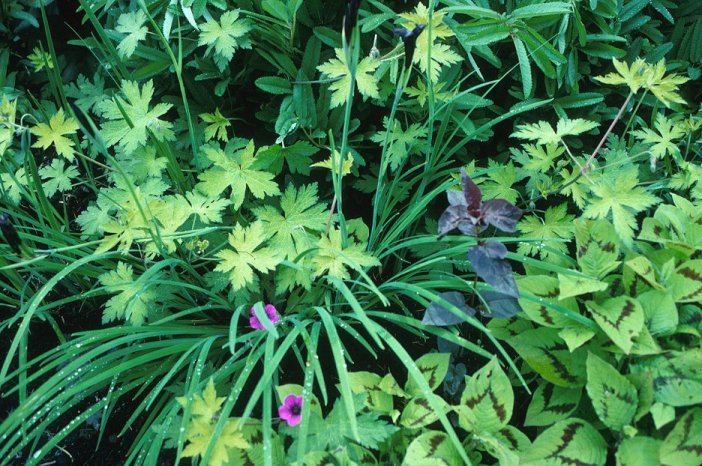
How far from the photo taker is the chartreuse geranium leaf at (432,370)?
129cm

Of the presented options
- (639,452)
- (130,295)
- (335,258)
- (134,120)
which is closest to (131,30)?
(134,120)

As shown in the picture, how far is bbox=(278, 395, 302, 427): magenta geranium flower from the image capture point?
121 centimetres

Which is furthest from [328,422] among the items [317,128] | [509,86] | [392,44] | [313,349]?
[509,86]

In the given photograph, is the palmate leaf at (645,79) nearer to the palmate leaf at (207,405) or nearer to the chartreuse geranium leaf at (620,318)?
the chartreuse geranium leaf at (620,318)

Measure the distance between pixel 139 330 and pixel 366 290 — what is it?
1.93ft

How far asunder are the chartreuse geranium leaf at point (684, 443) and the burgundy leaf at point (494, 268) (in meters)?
0.39

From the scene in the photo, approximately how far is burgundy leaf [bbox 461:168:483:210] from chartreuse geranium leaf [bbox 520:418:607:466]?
19.0 inches

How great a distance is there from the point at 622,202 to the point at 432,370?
2.01ft

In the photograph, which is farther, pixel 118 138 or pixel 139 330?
pixel 118 138

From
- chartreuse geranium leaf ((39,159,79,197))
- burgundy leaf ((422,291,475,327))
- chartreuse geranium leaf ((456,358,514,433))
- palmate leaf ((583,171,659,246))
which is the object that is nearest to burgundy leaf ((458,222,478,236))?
burgundy leaf ((422,291,475,327))

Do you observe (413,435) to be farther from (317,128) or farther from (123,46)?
(123,46)

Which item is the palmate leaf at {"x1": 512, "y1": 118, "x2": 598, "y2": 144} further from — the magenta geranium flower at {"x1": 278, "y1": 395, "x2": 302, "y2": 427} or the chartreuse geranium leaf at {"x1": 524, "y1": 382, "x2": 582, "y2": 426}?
the magenta geranium flower at {"x1": 278, "y1": 395, "x2": 302, "y2": 427}

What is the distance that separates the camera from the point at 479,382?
4.09ft

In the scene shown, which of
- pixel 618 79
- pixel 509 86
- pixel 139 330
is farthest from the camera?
pixel 509 86
